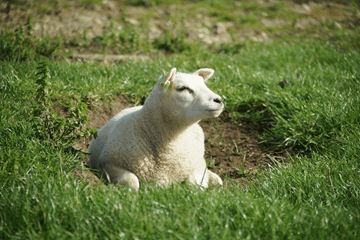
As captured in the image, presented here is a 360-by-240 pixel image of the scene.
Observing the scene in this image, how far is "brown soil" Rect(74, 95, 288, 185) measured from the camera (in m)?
3.32

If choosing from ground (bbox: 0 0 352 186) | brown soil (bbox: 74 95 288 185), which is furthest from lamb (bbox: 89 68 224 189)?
ground (bbox: 0 0 352 186)

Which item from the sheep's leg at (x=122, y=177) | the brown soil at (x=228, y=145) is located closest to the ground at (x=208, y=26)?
the brown soil at (x=228, y=145)

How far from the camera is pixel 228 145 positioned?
377 centimetres

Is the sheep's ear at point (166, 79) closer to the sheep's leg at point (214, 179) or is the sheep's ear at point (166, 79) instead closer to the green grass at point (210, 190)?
the green grass at point (210, 190)

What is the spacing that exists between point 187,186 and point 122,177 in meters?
0.54

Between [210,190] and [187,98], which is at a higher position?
[187,98]

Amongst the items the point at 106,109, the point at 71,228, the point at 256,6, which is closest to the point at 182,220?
the point at 71,228

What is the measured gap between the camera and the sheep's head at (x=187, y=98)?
2.42m

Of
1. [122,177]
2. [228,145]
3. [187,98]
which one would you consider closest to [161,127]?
[187,98]

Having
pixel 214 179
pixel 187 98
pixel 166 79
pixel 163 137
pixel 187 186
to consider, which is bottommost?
pixel 214 179

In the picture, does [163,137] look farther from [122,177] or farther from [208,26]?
[208,26]

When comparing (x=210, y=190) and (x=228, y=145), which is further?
(x=228, y=145)

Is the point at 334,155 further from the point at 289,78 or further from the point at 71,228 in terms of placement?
the point at 71,228

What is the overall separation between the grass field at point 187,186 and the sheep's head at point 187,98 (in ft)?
1.94
